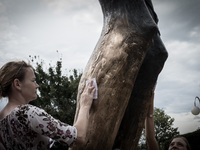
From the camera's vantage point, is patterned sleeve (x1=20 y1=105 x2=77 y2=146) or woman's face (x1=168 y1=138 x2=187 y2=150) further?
woman's face (x1=168 y1=138 x2=187 y2=150)

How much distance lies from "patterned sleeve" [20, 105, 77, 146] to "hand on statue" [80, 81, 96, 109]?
33 cm

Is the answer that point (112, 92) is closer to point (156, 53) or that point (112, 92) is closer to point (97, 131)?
point (97, 131)

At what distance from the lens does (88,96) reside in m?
1.63

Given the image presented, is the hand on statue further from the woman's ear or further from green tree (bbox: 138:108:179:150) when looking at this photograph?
green tree (bbox: 138:108:179:150)

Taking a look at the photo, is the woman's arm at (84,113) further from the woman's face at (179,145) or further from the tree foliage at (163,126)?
the tree foliage at (163,126)

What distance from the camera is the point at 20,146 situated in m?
1.28

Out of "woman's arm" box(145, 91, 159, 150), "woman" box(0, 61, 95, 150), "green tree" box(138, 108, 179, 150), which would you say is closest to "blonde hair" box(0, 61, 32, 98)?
"woman" box(0, 61, 95, 150)

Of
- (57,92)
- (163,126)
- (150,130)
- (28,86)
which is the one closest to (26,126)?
(28,86)

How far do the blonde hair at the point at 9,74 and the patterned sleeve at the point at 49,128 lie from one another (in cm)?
36

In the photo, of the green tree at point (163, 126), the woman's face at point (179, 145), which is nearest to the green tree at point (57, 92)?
the woman's face at point (179, 145)

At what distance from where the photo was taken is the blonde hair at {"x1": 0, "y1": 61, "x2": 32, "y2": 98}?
1.46 metres

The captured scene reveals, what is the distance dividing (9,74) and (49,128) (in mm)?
595

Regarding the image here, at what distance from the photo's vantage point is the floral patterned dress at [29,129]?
49.0 inches

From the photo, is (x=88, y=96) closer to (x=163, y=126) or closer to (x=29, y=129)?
(x=29, y=129)
